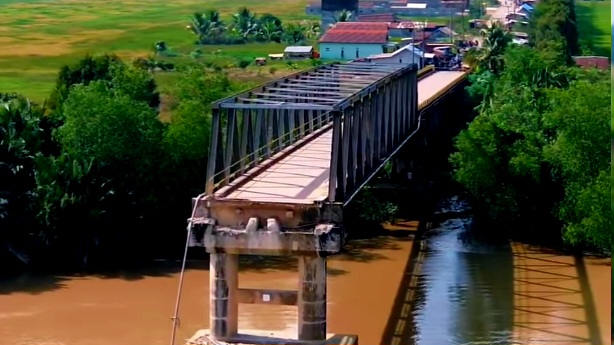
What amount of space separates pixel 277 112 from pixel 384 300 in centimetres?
588

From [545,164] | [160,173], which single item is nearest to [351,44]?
[545,164]

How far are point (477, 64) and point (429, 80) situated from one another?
10.8m

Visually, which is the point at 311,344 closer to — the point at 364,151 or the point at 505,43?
the point at 364,151

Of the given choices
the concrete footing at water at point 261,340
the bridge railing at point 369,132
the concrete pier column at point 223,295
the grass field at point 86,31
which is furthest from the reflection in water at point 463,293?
the grass field at point 86,31

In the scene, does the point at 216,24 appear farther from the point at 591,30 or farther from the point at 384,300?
the point at 384,300

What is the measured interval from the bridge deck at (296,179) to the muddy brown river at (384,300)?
153 inches

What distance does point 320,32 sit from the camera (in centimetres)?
→ 10638

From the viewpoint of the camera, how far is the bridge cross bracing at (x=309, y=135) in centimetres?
2389

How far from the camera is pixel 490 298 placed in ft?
104

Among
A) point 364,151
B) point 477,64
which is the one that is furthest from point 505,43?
point 364,151

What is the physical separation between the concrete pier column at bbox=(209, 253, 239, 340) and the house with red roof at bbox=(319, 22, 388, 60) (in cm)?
6397

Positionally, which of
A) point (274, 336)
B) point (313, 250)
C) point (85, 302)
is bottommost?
point (85, 302)

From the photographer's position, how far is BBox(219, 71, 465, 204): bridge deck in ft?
76.2

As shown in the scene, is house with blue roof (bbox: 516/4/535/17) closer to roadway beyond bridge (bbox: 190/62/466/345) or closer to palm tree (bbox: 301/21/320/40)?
palm tree (bbox: 301/21/320/40)
